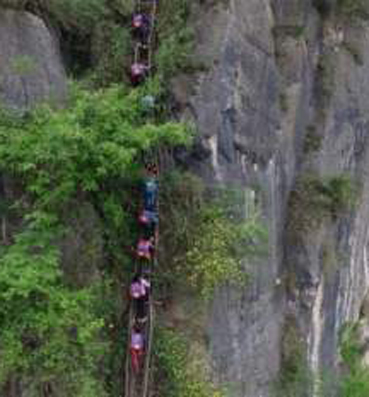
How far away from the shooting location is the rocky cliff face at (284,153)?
839 cm

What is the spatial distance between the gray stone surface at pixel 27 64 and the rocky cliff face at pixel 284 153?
5.29ft

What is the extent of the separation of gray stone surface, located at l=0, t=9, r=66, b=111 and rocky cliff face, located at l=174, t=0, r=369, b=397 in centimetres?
161

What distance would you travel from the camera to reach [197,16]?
8.62 m

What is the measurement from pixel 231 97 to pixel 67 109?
2273 millimetres

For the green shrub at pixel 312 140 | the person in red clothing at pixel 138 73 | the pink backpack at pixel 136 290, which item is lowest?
the pink backpack at pixel 136 290

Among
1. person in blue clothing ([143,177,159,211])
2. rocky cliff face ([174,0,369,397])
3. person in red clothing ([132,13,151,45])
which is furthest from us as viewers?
person in red clothing ([132,13,151,45])

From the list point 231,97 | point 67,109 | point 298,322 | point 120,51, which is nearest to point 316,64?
point 231,97

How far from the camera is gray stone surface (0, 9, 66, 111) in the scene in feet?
23.9

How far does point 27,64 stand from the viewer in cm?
A: 725

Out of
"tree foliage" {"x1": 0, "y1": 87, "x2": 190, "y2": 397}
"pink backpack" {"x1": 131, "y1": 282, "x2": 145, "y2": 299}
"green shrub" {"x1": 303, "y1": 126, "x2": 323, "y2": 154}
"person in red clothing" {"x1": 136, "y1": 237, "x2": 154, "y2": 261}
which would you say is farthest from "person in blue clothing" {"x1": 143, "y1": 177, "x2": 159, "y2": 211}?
"green shrub" {"x1": 303, "y1": 126, "x2": 323, "y2": 154}

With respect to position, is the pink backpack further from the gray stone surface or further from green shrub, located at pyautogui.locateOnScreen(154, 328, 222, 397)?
the gray stone surface

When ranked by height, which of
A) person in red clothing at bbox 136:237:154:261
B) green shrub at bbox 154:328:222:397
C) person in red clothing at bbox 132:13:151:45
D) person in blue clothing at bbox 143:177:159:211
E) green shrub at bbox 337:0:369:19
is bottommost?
green shrub at bbox 154:328:222:397

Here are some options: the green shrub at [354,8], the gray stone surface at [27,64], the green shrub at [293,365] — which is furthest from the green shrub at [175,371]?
the green shrub at [354,8]

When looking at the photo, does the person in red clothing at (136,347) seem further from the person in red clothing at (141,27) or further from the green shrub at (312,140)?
the green shrub at (312,140)
